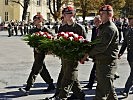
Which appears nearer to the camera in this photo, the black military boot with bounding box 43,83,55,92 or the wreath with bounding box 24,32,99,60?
the wreath with bounding box 24,32,99,60

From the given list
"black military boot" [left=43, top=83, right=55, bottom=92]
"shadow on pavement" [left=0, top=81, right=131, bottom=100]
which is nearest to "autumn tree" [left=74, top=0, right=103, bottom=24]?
"shadow on pavement" [left=0, top=81, right=131, bottom=100]

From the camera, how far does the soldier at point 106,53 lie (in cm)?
714

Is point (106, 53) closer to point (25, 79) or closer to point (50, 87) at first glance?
point (50, 87)

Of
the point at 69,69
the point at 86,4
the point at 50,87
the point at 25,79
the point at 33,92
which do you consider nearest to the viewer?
the point at 69,69

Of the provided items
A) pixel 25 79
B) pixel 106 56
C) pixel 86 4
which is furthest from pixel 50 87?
pixel 86 4

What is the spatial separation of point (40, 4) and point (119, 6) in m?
21.4

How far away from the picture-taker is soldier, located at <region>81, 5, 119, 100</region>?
23.4 feet

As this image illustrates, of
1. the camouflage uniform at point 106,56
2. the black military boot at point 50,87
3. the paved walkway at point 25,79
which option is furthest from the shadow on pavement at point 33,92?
the camouflage uniform at point 106,56

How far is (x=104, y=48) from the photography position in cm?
714

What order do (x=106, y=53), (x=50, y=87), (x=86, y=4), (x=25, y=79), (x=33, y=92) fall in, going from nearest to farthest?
(x=106, y=53) < (x=33, y=92) < (x=50, y=87) < (x=25, y=79) < (x=86, y=4)

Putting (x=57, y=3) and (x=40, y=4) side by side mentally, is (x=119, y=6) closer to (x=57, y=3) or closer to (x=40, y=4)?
(x=57, y=3)

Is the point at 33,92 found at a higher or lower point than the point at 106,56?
lower

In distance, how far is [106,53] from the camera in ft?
23.9

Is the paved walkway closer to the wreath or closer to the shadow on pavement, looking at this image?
the shadow on pavement
